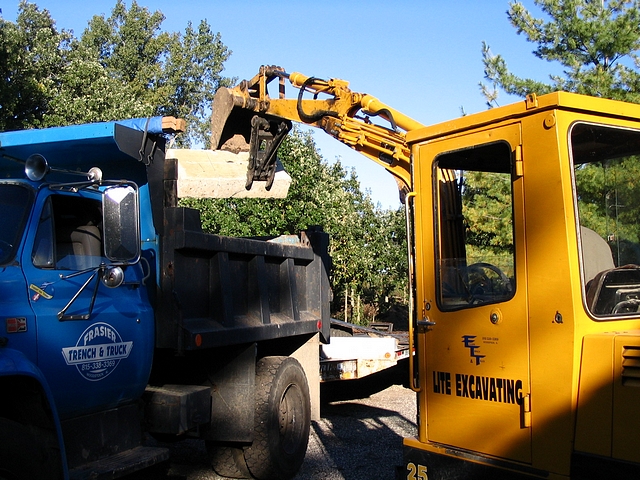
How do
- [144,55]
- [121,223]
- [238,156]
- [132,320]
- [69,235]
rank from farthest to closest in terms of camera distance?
[144,55]
[238,156]
[132,320]
[69,235]
[121,223]

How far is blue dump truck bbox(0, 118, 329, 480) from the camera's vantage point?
402 cm

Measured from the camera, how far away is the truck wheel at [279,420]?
613cm

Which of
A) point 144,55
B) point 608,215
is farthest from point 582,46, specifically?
point 144,55

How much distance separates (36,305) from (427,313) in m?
2.39

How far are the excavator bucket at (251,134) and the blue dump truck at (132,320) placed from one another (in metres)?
0.85

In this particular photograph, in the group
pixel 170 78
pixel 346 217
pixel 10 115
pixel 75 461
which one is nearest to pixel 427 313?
pixel 75 461

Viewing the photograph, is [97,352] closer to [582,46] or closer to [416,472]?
[416,472]

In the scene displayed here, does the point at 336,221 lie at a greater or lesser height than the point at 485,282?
greater

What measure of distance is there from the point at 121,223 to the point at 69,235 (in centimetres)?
53

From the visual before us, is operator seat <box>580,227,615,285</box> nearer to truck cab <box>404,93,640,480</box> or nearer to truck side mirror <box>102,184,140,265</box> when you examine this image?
truck cab <box>404,93,640,480</box>

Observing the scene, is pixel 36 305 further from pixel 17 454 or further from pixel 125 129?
pixel 125 129

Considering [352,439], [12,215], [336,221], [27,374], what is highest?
[336,221]

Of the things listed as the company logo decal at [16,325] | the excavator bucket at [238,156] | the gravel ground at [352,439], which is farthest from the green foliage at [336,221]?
the company logo decal at [16,325]

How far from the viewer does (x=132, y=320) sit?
4859 mm
